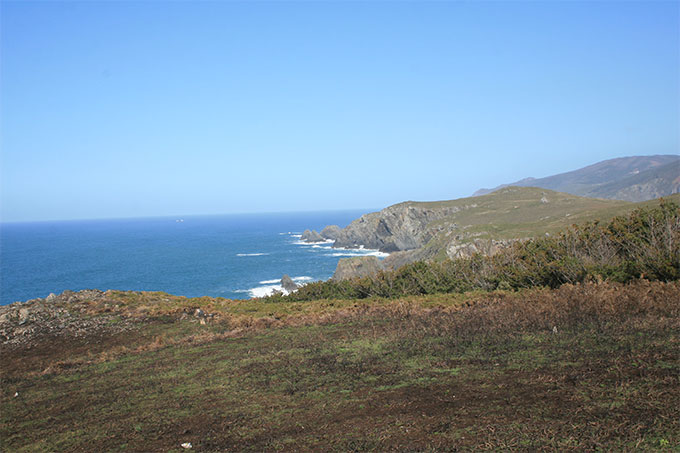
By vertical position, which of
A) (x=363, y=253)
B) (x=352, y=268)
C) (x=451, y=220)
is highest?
(x=451, y=220)

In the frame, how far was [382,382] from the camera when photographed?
7816mm

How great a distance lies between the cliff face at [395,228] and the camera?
113 metres

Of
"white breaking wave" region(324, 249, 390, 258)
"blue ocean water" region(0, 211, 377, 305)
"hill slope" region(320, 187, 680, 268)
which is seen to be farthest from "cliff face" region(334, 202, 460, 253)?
"blue ocean water" region(0, 211, 377, 305)

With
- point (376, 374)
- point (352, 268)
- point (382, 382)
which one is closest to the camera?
point (382, 382)

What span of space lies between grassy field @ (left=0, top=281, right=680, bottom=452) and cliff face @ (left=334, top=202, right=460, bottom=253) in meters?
91.9

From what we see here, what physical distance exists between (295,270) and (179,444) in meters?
81.8

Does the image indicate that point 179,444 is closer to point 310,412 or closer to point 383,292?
point 310,412

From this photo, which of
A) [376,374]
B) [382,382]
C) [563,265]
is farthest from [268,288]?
[382,382]

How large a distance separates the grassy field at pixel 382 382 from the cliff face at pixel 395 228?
302 feet

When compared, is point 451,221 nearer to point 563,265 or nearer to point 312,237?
point 312,237

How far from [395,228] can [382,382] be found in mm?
111404

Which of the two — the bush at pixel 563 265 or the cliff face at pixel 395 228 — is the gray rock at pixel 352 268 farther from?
the cliff face at pixel 395 228

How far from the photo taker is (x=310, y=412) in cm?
671

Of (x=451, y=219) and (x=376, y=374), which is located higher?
(x=376, y=374)
